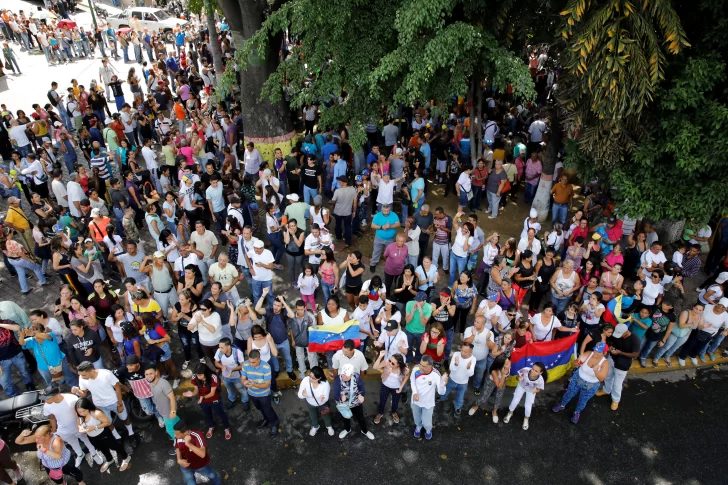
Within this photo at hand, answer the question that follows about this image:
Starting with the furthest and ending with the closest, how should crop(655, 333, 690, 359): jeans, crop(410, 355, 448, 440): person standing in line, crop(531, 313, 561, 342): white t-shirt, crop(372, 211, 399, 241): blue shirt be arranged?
crop(372, 211, 399, 241): blue shirt
crop(655, 333, 690, 359): jeans
crop(531, 313, 561, 342): white t-shirt
crop(410, 355, 448, 440): person standing in line

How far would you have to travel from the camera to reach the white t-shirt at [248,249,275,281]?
8.27m

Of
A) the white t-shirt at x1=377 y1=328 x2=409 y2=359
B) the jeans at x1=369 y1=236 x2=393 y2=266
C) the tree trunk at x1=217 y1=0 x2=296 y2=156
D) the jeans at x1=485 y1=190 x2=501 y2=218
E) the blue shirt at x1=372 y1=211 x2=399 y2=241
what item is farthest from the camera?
the tree trunk at x1=217 y1=0 x2=296 y2=156

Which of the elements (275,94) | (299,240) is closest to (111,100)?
(275,94)

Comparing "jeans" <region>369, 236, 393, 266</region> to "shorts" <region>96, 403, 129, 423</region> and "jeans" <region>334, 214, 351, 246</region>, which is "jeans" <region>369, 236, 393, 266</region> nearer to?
"jeans" <region>334, 214, 351, 246</region>

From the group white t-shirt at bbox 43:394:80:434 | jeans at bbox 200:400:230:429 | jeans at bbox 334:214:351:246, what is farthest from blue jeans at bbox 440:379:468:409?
white t-shirt at bbox 43:394:80:434

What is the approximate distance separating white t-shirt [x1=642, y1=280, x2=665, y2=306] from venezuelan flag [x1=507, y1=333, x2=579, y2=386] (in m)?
1.54

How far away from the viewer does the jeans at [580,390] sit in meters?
6.94

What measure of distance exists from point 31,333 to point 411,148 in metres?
9.21

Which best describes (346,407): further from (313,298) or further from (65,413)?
(65,413)

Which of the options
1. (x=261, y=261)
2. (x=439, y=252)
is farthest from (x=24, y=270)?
(x=439, y=252)

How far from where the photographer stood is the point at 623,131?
822 centimetres

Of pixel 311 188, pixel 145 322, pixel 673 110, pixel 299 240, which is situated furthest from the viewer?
pixel 311 188

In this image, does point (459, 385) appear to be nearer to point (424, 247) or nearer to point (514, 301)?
point (514, 301)

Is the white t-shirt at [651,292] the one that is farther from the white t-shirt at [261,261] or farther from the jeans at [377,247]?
the white t-shirt at [261,261]
